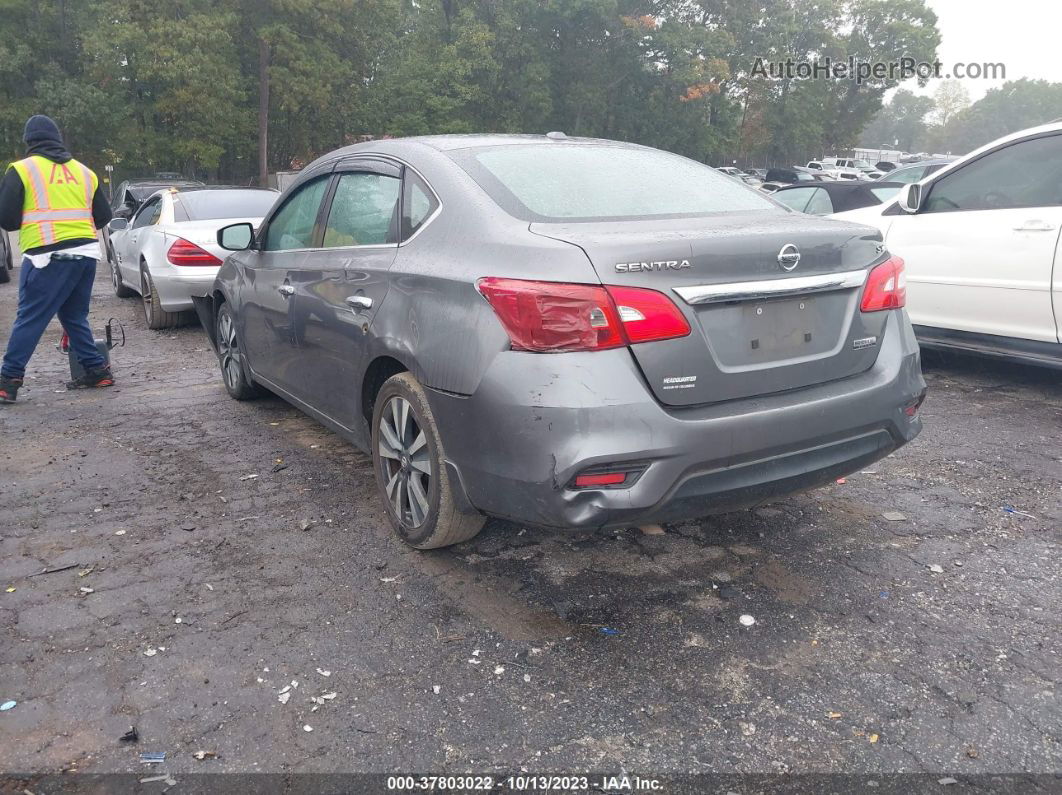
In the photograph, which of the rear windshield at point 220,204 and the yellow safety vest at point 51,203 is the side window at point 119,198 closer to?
the rear windshield at point 220,204

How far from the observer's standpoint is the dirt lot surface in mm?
2430

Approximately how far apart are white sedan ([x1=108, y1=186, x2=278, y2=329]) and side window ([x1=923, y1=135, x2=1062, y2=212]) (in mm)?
6107

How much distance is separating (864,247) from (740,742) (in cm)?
185

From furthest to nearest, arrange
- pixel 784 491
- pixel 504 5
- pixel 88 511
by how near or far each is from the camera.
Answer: pixel 504 5
pixel 88 511
pixel 784 491

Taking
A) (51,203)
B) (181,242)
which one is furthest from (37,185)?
(181,242)

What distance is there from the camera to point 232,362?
5969mm

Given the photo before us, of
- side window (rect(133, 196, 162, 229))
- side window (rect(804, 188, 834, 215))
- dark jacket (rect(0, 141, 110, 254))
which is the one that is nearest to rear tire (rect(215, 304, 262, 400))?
dark jacket (rect(0, 141, 110, 254))

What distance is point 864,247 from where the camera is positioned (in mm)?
3246

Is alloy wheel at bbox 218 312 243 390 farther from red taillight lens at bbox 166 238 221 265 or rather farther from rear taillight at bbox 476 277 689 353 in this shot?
rear taillight at bbox 476 277 689 353

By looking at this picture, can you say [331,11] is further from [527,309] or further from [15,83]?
[527,309]

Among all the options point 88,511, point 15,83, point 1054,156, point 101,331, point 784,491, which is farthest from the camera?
point 15,83

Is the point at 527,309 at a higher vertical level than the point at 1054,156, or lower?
lower

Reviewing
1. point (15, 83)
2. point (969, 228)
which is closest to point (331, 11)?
point (15, 83)

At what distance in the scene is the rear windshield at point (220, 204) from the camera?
8.99 metres
